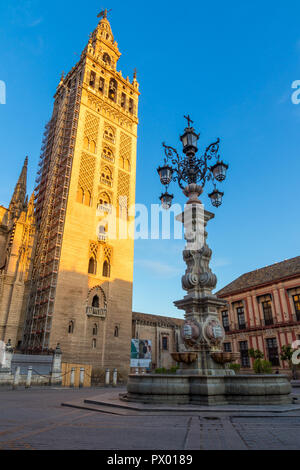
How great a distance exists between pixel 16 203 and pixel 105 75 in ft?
69.1

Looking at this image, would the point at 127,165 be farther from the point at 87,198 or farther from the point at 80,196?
the point at 80,196

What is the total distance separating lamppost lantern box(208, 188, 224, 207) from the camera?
11492 mm

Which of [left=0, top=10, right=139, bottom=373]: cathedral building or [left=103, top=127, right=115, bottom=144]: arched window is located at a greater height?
[left=103, top=127, right=115, bottom=144]: arched window

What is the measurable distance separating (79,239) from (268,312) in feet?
66.9

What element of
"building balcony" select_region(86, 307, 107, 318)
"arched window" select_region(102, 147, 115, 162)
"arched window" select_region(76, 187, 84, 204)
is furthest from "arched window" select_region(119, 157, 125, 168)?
"building balcony" select_region(86, 307, 107, 318)

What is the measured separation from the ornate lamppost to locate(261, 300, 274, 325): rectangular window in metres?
22.7

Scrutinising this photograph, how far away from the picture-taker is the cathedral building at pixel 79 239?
93.2 ft

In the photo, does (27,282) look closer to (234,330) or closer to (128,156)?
(128,156)

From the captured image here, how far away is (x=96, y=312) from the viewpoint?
98.0 feet

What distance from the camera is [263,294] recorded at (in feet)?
102

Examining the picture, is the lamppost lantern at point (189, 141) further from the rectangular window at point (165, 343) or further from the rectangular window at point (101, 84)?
the rectangular window at point (165, 343)

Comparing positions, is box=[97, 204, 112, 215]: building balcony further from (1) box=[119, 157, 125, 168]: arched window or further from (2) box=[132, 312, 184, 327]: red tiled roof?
(2) box=[132, 312, 184, 327]: red tiled roof

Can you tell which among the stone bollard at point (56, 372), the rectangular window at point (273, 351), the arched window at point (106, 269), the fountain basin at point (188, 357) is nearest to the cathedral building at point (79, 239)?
the arched window at point (106, 269)
